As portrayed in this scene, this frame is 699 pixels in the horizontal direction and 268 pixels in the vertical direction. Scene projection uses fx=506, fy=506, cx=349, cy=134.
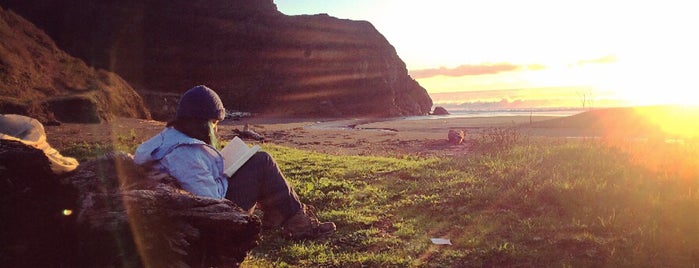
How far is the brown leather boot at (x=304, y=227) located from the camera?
18.2ft

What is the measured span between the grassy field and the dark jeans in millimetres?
546

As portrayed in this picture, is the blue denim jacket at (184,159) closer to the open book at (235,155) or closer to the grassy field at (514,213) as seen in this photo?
the open book at (235,155)

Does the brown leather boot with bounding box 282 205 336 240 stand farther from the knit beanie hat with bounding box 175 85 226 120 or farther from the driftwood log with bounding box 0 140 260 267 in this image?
the driftwood log with bounding box 0 140 260 267

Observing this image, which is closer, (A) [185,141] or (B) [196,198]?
(B) [196,198]

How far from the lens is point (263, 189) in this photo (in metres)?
4.98

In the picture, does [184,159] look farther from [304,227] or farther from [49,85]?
[49,85]

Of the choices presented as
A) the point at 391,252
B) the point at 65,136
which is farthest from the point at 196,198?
the point at 65,136

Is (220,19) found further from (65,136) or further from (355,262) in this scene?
(355,262)

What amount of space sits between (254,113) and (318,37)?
21233mm

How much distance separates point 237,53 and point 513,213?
7085cm

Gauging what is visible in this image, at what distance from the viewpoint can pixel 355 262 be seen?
17.1ft

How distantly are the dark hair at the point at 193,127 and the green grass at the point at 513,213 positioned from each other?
5.20 ft

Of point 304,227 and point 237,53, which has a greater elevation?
point 237,53

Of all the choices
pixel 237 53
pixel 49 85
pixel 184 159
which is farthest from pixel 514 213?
pixel 237 53
